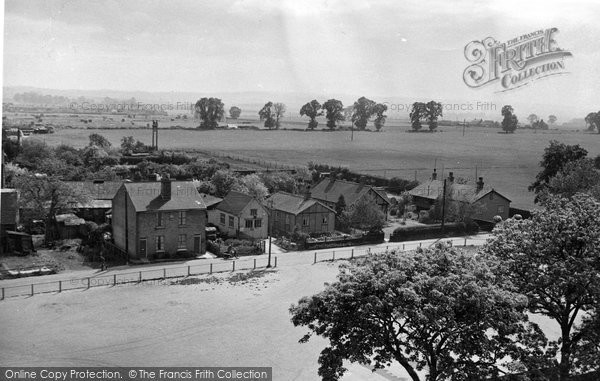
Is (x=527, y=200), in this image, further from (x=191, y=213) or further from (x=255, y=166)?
(x=191, y=213)

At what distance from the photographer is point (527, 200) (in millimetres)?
46750

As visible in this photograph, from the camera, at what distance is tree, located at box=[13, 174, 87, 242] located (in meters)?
31.3

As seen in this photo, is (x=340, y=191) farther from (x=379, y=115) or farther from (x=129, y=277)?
(x=129, y=277)

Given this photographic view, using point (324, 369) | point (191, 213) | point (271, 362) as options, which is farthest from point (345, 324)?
point (191, 213)

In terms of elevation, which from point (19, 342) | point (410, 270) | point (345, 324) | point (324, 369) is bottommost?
point (19, 342)

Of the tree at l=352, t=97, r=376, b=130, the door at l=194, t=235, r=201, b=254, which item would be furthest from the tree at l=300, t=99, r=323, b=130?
the door at l=194, t=235, r=201, b=254

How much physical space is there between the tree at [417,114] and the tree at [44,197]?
26.8 metres

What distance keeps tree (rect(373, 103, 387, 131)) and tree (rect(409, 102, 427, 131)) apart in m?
2.34

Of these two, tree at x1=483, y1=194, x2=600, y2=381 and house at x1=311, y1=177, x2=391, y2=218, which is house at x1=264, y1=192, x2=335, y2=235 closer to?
house at x1=311, y1=177, x2=391, y2=218

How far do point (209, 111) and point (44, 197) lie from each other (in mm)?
26614

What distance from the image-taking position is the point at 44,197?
3156 centimetres

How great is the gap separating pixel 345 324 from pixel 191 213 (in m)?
18.2

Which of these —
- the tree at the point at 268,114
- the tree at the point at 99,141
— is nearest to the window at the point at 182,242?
the tree at the point at 268,114

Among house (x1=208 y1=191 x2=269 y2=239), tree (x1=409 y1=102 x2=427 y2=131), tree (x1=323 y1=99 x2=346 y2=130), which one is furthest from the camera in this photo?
tree (x1=323 y1=99 x2=346 y2=130)
